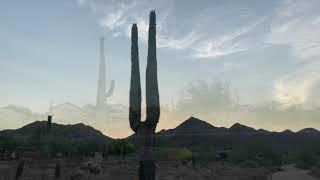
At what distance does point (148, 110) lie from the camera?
31.2m

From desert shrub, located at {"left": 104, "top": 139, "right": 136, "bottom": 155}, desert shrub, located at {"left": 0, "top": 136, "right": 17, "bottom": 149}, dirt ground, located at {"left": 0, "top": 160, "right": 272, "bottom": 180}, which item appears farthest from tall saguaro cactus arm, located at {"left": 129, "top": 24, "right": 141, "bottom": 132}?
desert shrub, located at {"left": 0, "top": 136, "right": 17, "bottom": 149}

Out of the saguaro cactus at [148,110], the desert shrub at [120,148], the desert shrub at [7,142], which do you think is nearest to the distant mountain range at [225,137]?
the desert shrub at [120,148]

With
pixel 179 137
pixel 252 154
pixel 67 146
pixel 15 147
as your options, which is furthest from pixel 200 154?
pixel 179 137

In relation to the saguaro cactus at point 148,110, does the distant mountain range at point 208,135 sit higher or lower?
higher

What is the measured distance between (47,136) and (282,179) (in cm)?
2791

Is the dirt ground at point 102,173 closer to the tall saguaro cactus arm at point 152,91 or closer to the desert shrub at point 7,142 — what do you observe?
the tall saguaro cactus arm at point 152,91

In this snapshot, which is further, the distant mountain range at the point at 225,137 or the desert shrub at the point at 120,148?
the distant mountain range at the point at 225,137

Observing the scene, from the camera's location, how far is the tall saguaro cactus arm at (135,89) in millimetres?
31422

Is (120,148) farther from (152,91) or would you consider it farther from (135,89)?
Answer: (152,91)

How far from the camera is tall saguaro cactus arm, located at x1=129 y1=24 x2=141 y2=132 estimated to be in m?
31.4

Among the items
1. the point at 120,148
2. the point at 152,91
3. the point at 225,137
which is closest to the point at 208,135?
the point at 225,137

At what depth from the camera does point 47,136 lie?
6006 cm

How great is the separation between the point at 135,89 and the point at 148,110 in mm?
1511

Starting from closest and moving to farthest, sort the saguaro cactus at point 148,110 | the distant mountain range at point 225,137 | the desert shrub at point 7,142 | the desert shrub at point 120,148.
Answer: the saguaro cactus at point 148,110
the desert shrub at point 120,148
the desert shrub at point 7,142
the distant mountain range at point 225,137
